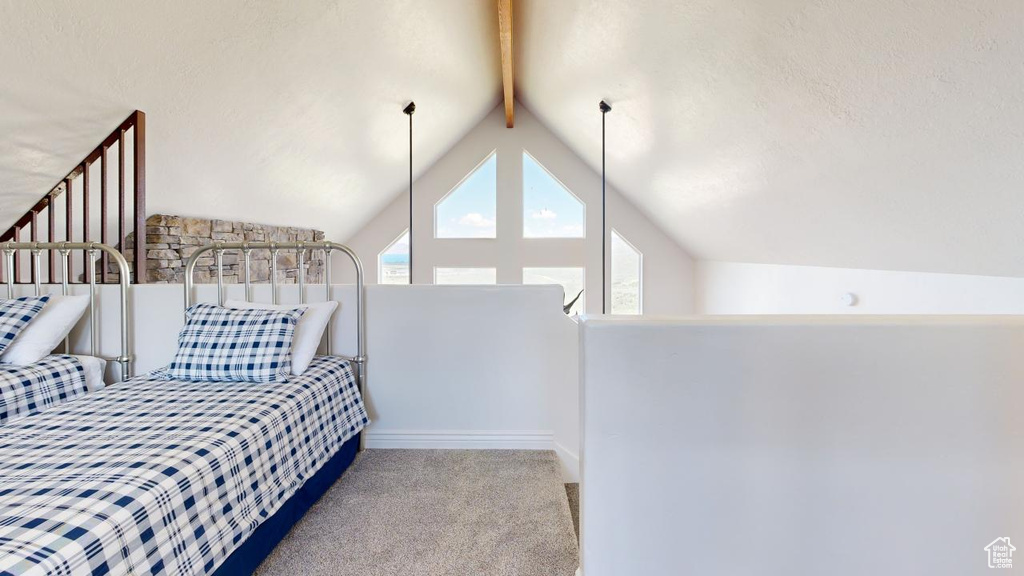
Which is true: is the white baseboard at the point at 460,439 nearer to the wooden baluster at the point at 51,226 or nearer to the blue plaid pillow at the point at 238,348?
the blue plaid pillow at the point at 238,348

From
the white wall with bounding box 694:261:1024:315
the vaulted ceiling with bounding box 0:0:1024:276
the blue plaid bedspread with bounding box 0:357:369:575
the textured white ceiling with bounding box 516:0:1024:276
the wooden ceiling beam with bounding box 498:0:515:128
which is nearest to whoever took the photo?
the blue plaid bedspread with bounding box 0:357:369:575

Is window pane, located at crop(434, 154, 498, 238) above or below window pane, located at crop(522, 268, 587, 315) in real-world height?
above

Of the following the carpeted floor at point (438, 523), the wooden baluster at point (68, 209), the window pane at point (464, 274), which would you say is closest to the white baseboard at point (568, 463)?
the carpeted floor at point (438, 523)

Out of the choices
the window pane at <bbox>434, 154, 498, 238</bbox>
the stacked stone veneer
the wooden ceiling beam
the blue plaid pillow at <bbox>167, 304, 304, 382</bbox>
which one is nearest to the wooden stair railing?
the stacked stone veneer

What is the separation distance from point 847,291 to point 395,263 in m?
5.21

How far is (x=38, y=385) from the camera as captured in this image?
2078 millimetres

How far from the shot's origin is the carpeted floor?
163 cm

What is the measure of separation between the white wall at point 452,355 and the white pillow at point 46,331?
0.20 meters

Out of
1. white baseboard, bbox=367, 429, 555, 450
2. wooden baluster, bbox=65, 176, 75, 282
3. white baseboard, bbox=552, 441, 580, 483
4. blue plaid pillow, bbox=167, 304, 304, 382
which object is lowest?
white baseboard, bbox=552, 441, 580, 483

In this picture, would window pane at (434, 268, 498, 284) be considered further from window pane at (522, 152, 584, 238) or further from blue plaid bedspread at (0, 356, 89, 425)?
blue plaid bedspread at (0, 356, 89, 425)

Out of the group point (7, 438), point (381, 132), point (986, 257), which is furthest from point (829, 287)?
point (7, 438)

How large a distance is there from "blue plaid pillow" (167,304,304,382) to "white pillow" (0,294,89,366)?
0.69 meters

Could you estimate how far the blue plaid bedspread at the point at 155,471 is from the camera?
0.99 metres

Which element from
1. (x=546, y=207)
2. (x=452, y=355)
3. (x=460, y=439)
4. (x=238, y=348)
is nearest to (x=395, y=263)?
(x=546, y=207)
